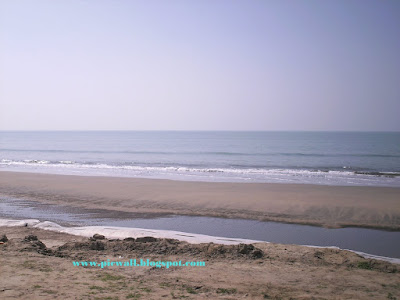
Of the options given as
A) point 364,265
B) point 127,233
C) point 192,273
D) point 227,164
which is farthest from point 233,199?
point 227,164

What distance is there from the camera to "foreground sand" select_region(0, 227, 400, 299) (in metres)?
4.88

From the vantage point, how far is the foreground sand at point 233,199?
1131 cm

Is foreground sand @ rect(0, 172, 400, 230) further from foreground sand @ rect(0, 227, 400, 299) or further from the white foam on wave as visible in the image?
foreground sand @ rect(0, 227, 400, 299)

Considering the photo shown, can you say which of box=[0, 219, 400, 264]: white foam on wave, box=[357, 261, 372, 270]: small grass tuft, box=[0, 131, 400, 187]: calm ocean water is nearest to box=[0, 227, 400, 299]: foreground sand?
box=[357, 261, 372, 270]: small grass tuft

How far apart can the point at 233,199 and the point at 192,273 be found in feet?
27.1

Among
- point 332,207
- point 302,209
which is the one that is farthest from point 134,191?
point 332,207

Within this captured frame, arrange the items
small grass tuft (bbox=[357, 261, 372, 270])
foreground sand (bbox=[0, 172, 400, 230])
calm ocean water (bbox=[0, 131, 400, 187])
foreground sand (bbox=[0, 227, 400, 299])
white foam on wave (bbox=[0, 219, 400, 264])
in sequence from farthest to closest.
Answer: calm ocean water (bbox=[0, 131, 400, 187]) → foreground sand (bbox=[0, 172, 400, 230]) → white foam on wave (bbox=[0, 219, 400, 264]) → small grass tuft (bbox=[357, 261, 372, 270]) → foreground sand (bbox=[0, 227, 400, 299])

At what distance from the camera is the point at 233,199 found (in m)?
13.9

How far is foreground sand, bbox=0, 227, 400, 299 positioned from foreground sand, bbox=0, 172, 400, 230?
171 inches

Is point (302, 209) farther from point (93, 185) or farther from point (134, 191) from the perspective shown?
point (93, 185)

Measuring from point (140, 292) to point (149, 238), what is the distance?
2.65 meters

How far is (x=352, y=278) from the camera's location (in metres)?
5.64

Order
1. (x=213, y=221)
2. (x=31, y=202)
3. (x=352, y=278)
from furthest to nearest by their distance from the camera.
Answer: (x=31, y=202) < (x=213, y=221) < (x=352, y=278)

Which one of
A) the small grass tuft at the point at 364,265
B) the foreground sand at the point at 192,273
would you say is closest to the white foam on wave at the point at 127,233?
the foreground sand at the point at 192,273
